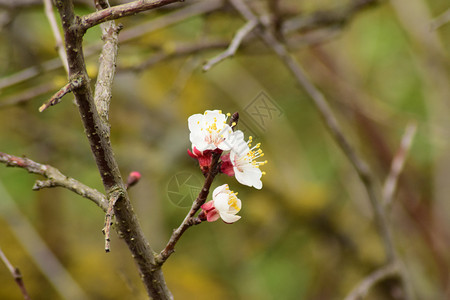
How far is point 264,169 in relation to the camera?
2.74 m

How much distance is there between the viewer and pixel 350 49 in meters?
3.12

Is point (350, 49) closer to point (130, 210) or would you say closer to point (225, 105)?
point (225, 105)

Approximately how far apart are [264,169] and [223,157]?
80.0 inches

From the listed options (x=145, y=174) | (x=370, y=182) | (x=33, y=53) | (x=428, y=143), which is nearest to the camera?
(x=370, y=182)

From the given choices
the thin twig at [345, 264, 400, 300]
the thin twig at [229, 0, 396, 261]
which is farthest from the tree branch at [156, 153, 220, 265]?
the thin twig at [229, 0, 396, 261]

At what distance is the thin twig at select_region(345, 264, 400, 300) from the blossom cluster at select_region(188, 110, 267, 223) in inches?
21.7

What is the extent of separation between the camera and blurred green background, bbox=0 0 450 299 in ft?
7.05

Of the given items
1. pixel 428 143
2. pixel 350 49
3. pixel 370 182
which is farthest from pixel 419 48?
pixel 370 182

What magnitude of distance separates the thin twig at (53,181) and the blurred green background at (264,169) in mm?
966

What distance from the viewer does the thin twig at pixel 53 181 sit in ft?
2.21

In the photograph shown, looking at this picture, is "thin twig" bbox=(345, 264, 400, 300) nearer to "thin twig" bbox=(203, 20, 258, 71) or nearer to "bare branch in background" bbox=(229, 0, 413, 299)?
"bare branch in background" bbox=(229, 0, 413, 299)

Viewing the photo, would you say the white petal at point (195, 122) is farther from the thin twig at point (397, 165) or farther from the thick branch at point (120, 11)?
the thin twig at point (397, 165)

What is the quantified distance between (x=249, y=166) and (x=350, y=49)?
2630 mm

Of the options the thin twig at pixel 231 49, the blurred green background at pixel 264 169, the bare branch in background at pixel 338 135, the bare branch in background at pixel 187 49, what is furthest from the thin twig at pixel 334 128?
the blurred green background at pixel 264 169
